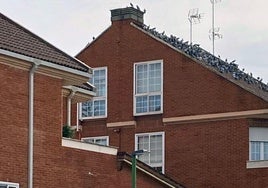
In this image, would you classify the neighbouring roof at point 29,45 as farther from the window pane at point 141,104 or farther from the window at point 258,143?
the window pane at point 141,104

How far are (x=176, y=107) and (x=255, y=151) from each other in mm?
4503

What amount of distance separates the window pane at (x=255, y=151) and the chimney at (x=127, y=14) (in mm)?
9043

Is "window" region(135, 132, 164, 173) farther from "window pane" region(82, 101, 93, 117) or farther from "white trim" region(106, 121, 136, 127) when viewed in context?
"window pane" region(82, 101, 93, 117)

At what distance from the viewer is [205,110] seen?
43.1 meters

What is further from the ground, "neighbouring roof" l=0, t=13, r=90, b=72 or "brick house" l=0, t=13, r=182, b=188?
"neighbouring roof" l=0, t=13, r=90, b=72

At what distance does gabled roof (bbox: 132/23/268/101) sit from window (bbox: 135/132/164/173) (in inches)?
160

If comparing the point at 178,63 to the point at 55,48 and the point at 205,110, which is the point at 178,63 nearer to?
the point at 205,110

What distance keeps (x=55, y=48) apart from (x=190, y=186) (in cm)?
1400

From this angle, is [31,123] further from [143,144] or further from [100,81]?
[100,81]

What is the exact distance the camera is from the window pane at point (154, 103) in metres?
44.8

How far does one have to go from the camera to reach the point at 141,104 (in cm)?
4538

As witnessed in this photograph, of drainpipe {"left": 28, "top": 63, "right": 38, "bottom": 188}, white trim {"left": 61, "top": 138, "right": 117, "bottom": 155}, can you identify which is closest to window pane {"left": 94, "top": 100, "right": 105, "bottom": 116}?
white trim {"left": 61, "top": 138, "right": 117, "bottom": 155}

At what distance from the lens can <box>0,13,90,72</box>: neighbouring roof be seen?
28.1m

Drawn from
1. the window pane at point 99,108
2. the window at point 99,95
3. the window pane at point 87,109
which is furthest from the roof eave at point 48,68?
the window pane at point 87,109
